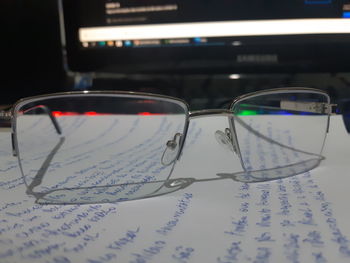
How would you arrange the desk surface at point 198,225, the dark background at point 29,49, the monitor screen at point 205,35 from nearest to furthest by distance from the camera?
the desk surface at point 198,225, the monitor screen at point 205,35, the dark background at point 29,49

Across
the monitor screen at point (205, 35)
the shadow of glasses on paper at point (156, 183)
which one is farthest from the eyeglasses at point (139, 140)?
the monitor screen at point (205, 35)

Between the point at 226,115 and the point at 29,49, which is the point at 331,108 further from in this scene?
the point at 29,49

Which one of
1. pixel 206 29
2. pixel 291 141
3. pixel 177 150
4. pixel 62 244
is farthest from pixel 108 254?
pixel 206 29

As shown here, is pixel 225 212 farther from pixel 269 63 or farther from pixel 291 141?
pixel 269 63

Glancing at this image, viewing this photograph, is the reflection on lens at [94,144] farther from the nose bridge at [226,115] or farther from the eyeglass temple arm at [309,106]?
the eyeglass temple arm at [309,106]

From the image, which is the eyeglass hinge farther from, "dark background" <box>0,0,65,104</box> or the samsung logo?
"dark background" <box>0,0,65,104</box>
